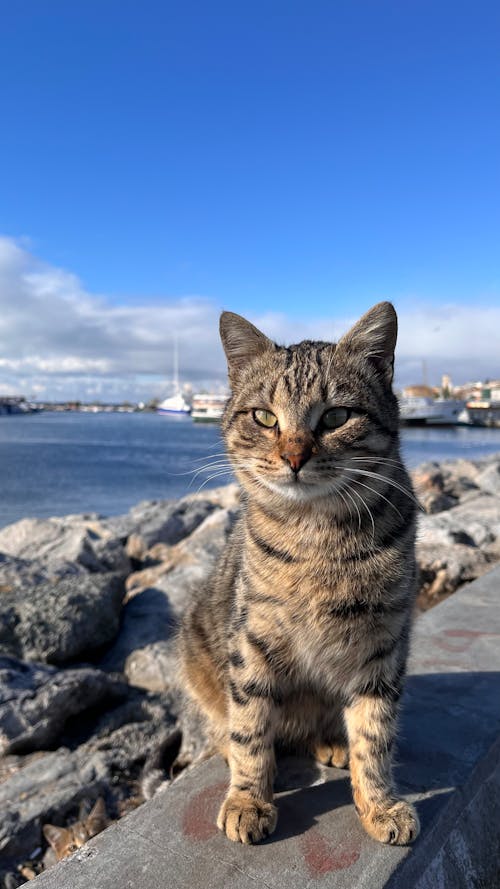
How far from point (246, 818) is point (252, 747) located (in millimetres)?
225

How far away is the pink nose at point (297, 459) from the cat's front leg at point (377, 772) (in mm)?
880

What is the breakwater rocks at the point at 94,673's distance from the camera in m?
3.11

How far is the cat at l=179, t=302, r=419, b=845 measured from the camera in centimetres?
209

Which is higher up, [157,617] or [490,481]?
[490,481]

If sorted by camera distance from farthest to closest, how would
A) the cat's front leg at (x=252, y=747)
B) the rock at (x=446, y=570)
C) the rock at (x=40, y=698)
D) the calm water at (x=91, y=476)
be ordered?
the calm water at (x=91, y=476) → the rock at (x=446, y=570) → the rock at (x=40, y=698) → the cat's front leg at (x=252, y=747)

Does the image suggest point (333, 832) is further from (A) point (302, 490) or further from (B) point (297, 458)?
(B) point (297, 458)

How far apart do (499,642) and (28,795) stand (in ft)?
9.09

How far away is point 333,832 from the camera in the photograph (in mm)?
2082

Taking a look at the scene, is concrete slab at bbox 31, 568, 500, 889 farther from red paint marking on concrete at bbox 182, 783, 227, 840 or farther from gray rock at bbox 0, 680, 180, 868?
gray rock at bbox 0, 680, 180, 868

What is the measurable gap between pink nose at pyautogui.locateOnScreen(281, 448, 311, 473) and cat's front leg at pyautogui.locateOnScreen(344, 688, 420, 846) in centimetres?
88

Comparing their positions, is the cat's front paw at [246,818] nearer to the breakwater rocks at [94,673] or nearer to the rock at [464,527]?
the breakwater rocks at [94,673]

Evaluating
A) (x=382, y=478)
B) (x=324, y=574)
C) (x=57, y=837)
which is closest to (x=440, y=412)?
(x=57, y=837)

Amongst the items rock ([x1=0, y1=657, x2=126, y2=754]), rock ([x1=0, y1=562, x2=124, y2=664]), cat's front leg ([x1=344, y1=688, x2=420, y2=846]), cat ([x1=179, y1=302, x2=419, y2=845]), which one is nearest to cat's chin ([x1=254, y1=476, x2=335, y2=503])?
cat ([x1=179, y1=302, x2=419, y2=845])

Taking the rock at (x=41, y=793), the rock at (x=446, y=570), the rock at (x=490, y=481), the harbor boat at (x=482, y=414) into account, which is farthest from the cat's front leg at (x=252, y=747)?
the harbor boat at (x=482, y=414)
